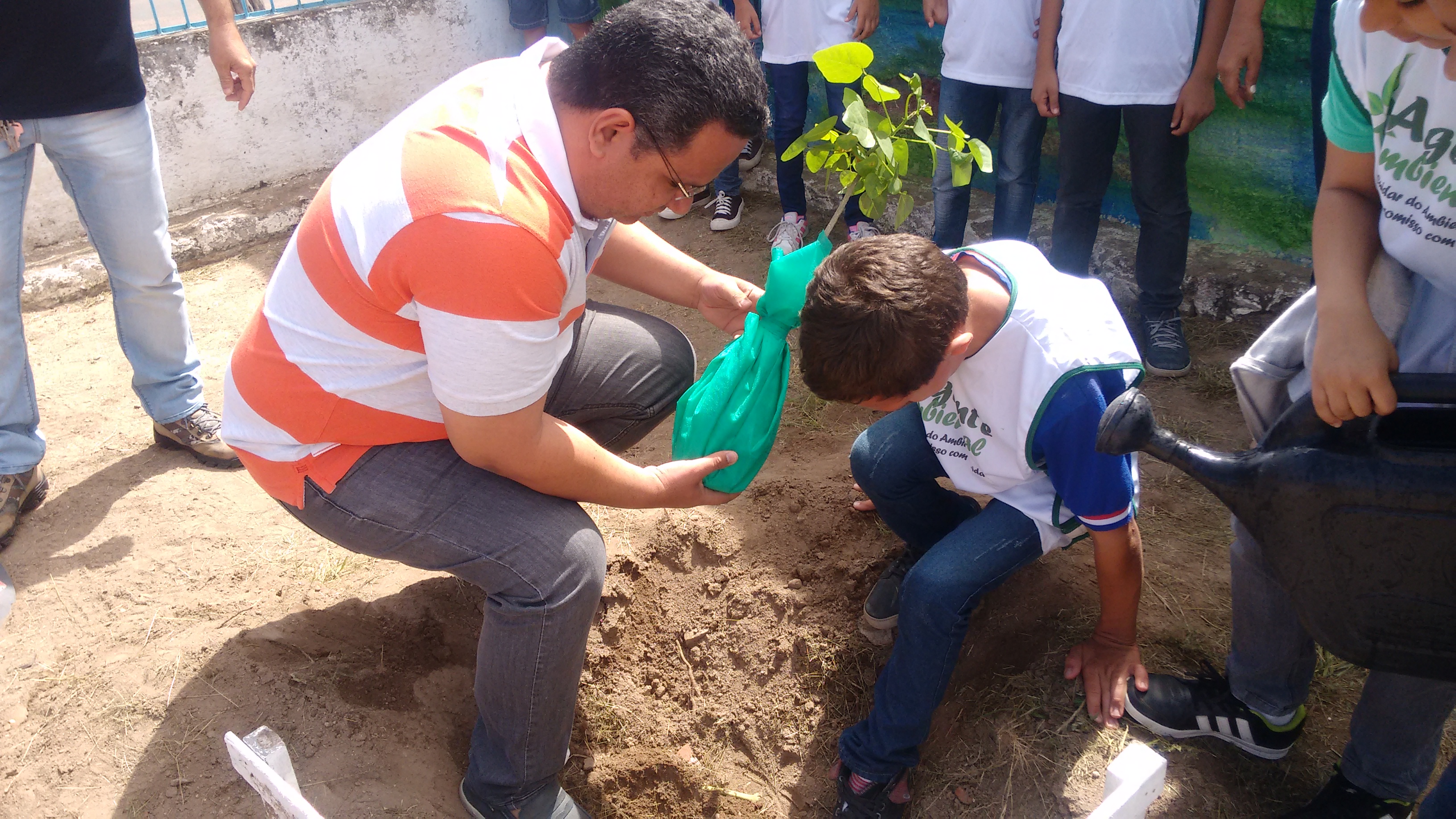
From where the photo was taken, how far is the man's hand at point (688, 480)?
187 cm

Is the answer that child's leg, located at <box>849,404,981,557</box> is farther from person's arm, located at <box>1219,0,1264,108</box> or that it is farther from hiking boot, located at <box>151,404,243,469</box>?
hiking boot, located at <box>151,404,243,469</box>

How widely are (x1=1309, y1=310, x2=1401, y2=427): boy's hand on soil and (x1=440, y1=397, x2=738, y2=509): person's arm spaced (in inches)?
42.1

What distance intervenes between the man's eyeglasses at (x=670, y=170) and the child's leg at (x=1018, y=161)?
206 cm

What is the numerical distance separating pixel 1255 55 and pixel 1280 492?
2053 mm

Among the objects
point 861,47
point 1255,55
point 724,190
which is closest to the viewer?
point 861,47

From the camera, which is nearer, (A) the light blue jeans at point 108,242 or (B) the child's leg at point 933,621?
(B) the child's leg at point 933,621

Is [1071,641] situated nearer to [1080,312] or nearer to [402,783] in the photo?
[1080,312]

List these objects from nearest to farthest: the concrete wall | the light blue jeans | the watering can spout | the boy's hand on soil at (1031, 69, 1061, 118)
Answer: the watering can spout, the light blue jeans, the boy's hand on soil at (1031, 69, 1061, 118), the concrete wall

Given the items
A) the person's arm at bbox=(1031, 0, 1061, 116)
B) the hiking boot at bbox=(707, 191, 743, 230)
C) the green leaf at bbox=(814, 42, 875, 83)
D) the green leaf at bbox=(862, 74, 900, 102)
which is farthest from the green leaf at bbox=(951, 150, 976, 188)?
the hiking boot at bbox=(707, 191, 743, 230)

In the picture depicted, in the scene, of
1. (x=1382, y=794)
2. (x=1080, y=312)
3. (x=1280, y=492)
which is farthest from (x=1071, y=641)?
(x=1280, y=492)

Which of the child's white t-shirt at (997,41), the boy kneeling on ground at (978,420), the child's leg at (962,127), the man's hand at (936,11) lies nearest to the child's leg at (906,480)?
the boy kneeling on ground at (978,420)

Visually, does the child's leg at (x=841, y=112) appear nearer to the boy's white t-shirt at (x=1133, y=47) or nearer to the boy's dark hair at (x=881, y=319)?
the boy's white t-shirt at (x=1133, y=47)

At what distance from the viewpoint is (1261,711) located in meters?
1.91

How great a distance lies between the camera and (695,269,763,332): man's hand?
2.22m
